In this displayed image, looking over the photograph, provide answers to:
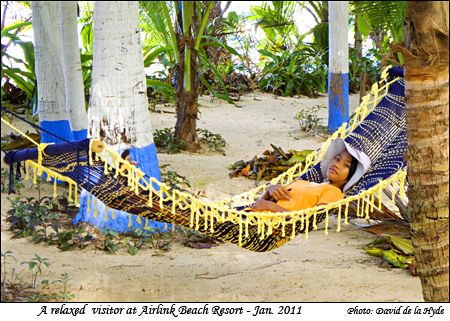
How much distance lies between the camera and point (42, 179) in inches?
169

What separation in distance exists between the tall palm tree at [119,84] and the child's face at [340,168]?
884mm

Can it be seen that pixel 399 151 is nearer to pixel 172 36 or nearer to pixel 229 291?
pixel 229 291

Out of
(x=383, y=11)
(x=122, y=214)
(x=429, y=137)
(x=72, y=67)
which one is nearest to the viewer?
(x=429, y=137)

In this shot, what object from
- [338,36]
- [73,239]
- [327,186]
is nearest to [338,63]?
[338,36]

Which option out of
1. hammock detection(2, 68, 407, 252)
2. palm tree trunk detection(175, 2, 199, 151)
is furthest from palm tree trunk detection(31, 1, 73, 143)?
hammock detection(2, 68, 407, 252)

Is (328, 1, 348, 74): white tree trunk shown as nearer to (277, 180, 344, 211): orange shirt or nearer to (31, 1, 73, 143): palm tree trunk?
(31, 1, 73, 143): palm tree trunk

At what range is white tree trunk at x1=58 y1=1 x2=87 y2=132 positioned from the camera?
Result: 395 cm

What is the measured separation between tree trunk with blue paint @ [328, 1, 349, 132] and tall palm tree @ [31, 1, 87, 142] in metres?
2.57

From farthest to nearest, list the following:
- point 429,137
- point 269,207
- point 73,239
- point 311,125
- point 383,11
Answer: point 311,125, point 73,239, point 269,207, point 383,11, point 429,137

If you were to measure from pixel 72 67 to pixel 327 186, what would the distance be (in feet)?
5.28

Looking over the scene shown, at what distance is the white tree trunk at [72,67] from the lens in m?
3.95

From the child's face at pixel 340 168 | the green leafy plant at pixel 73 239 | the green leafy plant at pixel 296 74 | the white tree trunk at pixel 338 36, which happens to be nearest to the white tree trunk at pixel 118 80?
the green leafy plant at pixel 73 239

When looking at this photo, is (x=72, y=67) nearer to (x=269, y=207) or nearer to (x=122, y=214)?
(x=122, y=214)

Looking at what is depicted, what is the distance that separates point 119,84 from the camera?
11.2 feet
